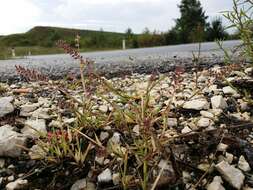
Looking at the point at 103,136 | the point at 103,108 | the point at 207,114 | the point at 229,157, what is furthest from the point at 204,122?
the point at 103,108

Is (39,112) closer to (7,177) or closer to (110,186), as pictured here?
(7,177)

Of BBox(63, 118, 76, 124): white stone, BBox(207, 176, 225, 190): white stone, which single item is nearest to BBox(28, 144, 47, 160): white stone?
BBox(63, 118, 76, 124): white stone

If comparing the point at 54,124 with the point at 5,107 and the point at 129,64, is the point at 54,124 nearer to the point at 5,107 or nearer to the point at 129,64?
the point at 5,107

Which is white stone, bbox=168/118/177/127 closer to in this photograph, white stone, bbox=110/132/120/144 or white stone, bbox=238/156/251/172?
white stone, bbox=110/132/120/144

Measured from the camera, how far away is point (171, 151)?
2.32m

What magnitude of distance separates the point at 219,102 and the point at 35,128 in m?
1.27

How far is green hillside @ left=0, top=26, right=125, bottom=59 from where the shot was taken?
34438 mm

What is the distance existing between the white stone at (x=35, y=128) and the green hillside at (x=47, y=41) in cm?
2404

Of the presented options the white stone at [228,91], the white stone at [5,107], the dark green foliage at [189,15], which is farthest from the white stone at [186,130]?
the dark green foliage at [189,15]

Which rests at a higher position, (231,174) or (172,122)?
(172,122)

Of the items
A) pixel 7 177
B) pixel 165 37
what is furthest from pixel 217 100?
pixel 165 37

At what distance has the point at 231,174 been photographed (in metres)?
2.20

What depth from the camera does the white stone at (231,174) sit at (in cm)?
216

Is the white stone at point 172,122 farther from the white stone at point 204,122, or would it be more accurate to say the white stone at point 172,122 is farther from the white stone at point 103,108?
the white stone at point 103,108
